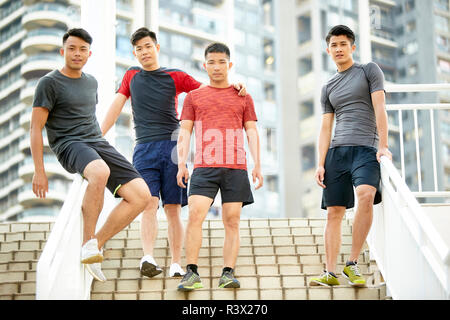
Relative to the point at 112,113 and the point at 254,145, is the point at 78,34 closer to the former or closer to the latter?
the point at 112,113

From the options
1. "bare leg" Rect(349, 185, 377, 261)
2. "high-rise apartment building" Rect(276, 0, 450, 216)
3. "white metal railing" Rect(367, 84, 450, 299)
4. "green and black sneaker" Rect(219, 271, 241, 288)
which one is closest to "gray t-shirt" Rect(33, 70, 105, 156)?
"green and black sneaker" Rect(219, 271, 241, 288)

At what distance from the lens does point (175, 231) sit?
14.0 feet

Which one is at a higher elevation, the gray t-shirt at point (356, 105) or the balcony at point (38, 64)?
the balcony at point (38, 64)

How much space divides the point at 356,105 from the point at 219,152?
817 millimetres

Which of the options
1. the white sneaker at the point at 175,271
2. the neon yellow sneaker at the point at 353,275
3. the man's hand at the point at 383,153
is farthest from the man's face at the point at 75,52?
the neon yellow sneaker at the point at 353,275

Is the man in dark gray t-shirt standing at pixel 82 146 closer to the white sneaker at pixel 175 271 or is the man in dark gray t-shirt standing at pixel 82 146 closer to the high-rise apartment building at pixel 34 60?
the white sneaker at pixel 175 271

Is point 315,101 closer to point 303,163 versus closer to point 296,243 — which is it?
point 303,163

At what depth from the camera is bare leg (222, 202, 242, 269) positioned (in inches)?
151

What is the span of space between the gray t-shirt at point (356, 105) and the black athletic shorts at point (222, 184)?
602 mm

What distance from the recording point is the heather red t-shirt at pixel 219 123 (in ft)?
12.9

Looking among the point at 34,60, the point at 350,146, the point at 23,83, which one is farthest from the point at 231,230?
the point at 23,83

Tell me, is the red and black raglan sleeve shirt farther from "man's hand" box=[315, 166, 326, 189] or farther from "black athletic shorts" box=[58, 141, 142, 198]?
"man's hand" box=[315, 166, 326, 189]
